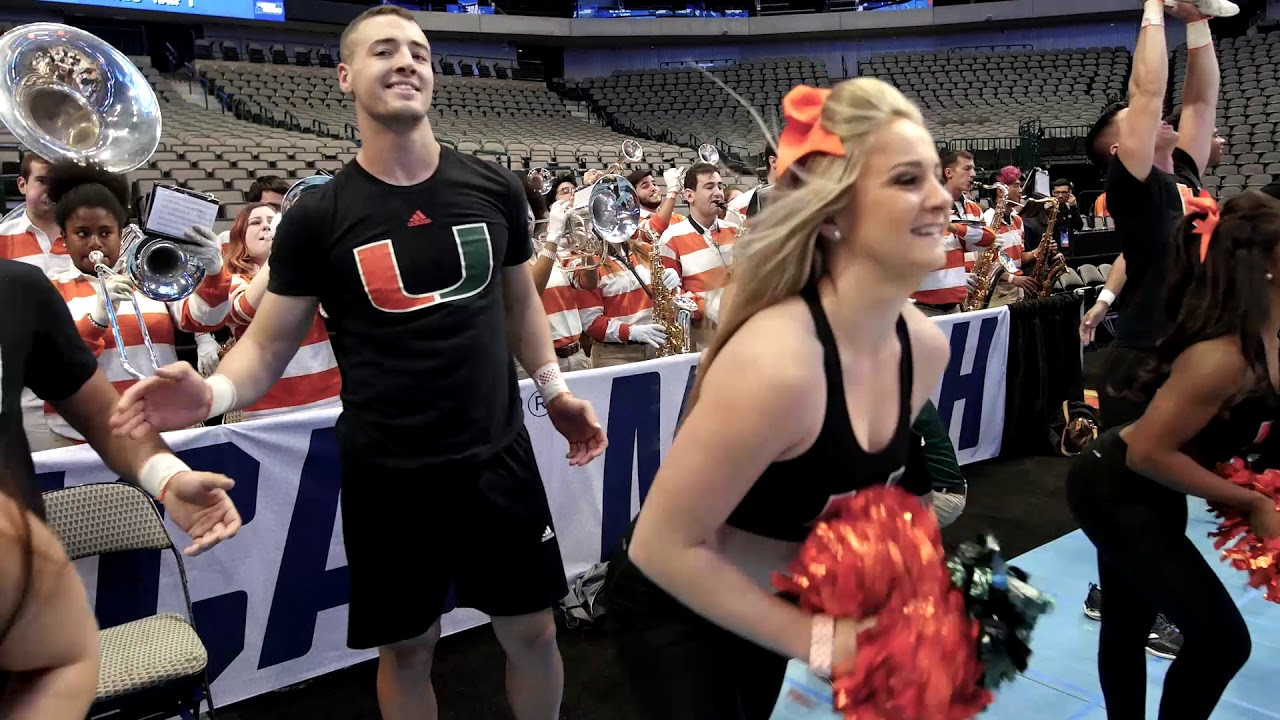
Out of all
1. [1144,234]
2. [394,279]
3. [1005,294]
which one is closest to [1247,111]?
[1005,294]

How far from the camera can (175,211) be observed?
6.68ft

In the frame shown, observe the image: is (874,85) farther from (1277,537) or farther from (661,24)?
(661,24)

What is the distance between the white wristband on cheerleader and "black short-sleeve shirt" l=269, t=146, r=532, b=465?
0.26 metres

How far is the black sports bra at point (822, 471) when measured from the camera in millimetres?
1231

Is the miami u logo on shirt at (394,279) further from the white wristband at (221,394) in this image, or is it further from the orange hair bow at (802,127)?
the orange hair bow at (802,127)

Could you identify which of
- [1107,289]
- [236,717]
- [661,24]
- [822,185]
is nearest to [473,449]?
[822,185]

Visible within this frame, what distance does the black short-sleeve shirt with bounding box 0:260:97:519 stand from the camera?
4.16ft

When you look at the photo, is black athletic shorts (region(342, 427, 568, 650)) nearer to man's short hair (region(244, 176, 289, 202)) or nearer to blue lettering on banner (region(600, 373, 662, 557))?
blue lettering on banner (region(600, 373, 662, 557))

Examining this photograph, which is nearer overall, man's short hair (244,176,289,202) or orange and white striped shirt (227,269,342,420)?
orange and white striped shirt (227,269,342,420)

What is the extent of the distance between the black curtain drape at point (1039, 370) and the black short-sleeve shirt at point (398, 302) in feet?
13.9

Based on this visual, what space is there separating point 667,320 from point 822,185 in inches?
128

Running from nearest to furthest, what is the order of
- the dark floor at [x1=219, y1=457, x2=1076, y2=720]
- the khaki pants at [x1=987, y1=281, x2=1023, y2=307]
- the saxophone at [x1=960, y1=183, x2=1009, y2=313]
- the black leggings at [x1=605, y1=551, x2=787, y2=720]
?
1. the black leggings at [x1=605, y1=551, x2=787, y2=720]
2. the dark floor at [x1=219, y1=457, x2=1076, y2=720]
3. the saxophone at [x1=960, y1=183, x2=1009, y2=313]
4. the khaki pants at [x1=987, y1=281, x2=1023, y2=307]

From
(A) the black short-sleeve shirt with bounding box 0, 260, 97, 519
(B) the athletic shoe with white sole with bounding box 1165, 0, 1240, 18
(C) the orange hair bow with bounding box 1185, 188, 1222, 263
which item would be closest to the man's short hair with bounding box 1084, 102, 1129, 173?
(B) the athletic shoe with white sole with bounding box 1165, 0, 1240, 18

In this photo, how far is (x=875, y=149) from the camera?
4.00 ft
